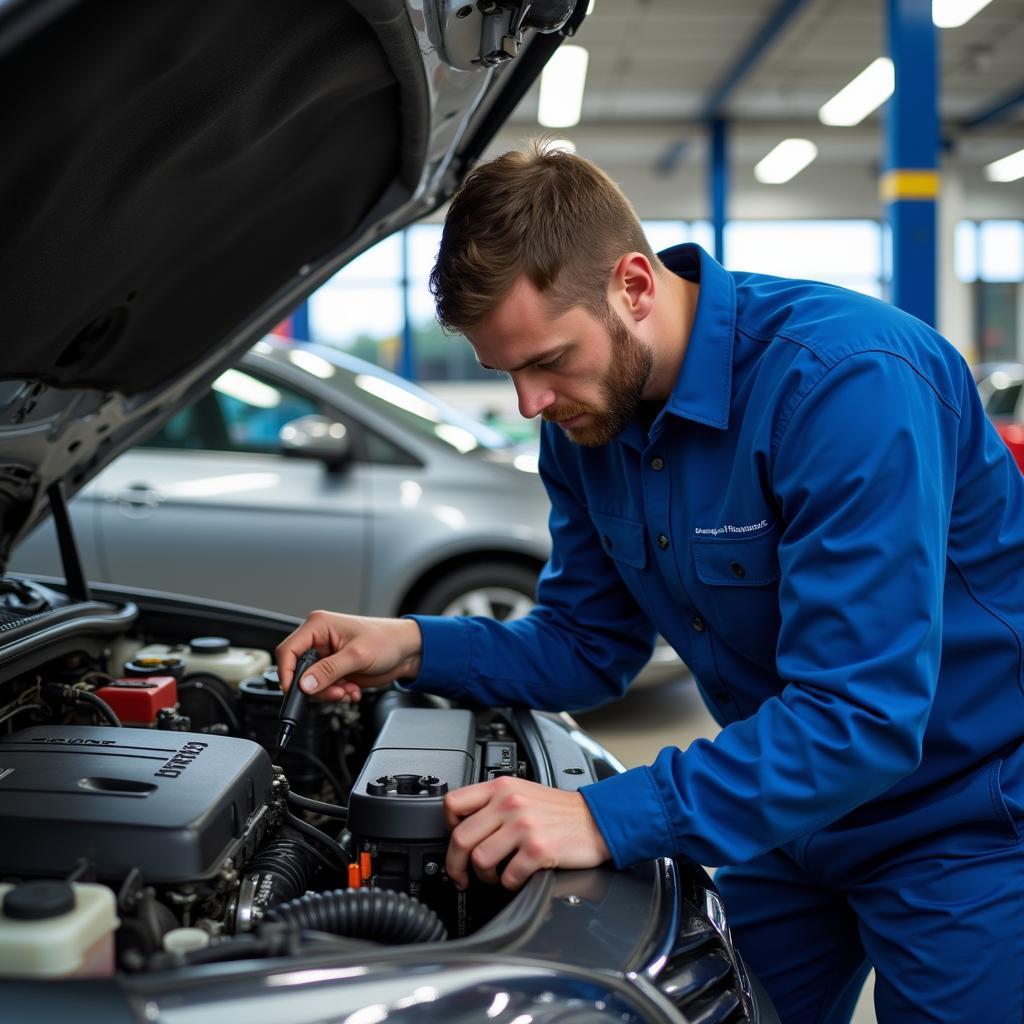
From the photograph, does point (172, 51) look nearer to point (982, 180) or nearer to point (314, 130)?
point (314, 130)

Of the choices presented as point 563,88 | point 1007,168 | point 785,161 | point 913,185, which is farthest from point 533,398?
point 1007,168

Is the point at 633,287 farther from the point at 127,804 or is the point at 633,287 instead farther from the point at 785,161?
the point at 785,161

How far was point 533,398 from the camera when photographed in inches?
59.4

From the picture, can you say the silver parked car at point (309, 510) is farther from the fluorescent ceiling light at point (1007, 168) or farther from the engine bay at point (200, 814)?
the fluorescent ceiling light at point (1007, 168)

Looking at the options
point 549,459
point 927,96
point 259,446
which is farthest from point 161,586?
point 927,96

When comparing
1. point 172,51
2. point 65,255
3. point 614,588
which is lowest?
point 614,588

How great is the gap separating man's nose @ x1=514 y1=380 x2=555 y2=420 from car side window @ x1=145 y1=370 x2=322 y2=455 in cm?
272

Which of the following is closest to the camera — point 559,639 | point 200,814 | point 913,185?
point 200,814

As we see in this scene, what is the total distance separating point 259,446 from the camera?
4.14 m

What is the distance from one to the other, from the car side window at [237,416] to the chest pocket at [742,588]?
281cm

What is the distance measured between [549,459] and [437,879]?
0.76 meters

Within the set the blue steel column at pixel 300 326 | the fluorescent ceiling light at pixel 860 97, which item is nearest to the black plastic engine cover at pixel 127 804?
the fluorescent ceiling light at pixel 860 97

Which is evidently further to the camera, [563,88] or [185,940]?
[563,88]

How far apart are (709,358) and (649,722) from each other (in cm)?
282
